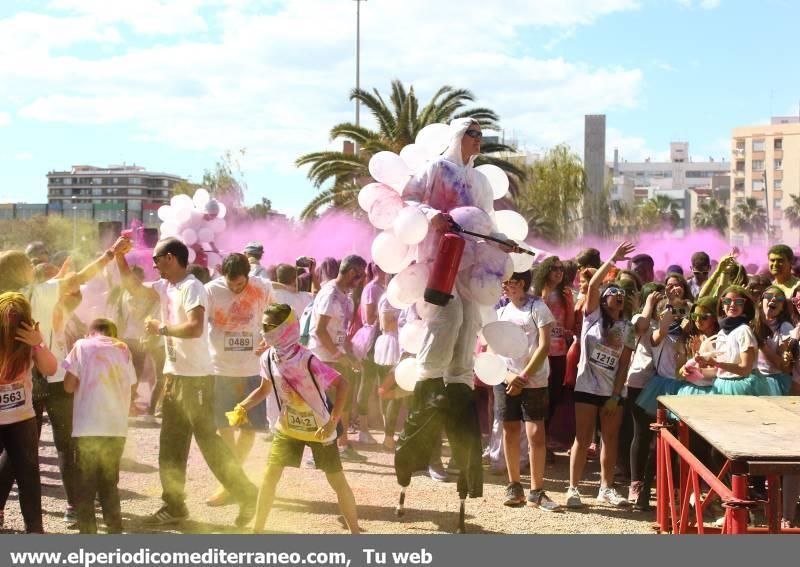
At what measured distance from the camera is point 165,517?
246 inches

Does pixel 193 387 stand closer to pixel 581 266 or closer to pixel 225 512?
pixel 225 512

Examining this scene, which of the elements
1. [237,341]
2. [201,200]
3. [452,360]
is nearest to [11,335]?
[237,341]

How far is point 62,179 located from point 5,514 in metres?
178

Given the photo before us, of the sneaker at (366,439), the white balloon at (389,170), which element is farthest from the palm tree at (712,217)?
the white balloon at (389,170)

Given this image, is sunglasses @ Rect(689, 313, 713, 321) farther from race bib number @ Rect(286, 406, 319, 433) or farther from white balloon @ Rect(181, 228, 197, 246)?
white balloon @ Rect(181, 228, 197, 246)

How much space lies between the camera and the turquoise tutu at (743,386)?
255 inches

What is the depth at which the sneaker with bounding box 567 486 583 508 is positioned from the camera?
→ 687cm

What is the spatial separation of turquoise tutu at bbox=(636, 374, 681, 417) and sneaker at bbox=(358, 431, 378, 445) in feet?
10.4

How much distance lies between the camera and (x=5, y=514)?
645 centimetres

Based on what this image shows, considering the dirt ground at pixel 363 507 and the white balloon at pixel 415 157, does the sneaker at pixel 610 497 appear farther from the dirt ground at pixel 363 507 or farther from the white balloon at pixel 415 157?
the white balloon at pixel 415 157

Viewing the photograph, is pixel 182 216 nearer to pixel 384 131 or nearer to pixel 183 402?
pixel 183 402

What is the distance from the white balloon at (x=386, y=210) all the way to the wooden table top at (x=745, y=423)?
6.22 feet

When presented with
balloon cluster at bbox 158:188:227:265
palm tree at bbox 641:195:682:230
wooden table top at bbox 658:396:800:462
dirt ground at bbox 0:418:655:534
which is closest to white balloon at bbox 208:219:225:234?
balloon cluster at bbox 158:188:227:265

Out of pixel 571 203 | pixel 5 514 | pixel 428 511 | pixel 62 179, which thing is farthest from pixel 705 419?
pixel 62 179
